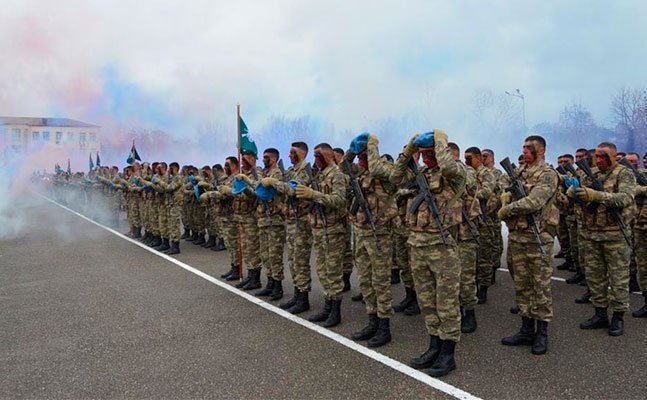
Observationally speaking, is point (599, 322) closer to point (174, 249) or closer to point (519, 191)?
point (519, 191)

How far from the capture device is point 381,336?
5.04 metres

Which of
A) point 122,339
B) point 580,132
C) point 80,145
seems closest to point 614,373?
point 122,339

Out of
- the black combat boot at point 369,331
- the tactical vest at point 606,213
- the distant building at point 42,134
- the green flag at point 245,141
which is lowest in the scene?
the black combat boot at point 369,331

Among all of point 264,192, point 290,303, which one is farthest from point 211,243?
point 290,303

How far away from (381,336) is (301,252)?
1.75m

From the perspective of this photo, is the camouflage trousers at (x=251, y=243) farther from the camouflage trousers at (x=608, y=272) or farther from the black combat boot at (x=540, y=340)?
the camouflage trousers at (x=608, y=272)

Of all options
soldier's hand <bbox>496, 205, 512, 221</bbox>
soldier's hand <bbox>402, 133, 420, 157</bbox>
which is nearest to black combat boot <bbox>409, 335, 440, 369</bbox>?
soldier's hand <bbox>496, 205, 512, 221</bbox>

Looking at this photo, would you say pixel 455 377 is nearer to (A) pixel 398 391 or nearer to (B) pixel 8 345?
(A) pixel 398 391

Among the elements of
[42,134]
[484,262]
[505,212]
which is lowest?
[484,262]

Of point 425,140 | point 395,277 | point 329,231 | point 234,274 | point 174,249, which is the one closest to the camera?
point 425,140

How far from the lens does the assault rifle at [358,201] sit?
5.09 meters

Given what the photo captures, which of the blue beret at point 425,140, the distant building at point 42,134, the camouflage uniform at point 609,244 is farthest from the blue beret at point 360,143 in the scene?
the distant building at point 42,134

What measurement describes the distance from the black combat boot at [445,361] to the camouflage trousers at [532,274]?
112 cm

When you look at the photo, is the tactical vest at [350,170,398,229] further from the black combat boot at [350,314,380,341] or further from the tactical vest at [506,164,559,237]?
the tactical vest at [506,164,559,237]
